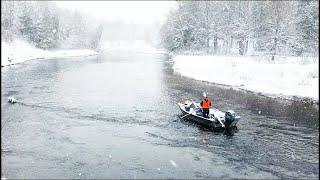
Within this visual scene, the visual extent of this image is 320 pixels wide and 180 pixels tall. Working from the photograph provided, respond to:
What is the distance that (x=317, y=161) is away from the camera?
1772 centimetres

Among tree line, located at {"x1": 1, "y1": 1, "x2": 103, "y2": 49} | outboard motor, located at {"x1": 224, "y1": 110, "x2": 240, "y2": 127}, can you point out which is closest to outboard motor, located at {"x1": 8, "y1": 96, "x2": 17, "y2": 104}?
outboard motor, located at {"x1": 224, "y1": 110, "x2": 240, "y2": 127}

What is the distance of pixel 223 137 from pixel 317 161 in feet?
17.2

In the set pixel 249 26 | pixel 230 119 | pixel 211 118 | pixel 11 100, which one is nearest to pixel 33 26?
pixel 249 26

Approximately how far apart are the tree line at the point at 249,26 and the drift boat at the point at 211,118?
3541 centimetres

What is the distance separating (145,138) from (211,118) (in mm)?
4470

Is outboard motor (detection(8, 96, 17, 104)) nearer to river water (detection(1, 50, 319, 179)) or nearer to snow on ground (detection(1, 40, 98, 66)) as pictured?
river water (detection(1, 50, 319, 179))

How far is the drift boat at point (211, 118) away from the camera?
879 inches

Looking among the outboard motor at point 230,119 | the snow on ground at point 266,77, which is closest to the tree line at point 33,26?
the snow on ground at point 266,77

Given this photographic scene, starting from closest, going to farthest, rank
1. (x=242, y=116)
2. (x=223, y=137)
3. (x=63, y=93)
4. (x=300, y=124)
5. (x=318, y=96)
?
(x=223, y=137) → (x=300, y=124) → (x=242, y=116) → (x=318, y=96) → (x=63, y=93)

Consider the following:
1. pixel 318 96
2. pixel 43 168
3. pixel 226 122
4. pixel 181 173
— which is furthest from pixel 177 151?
pixel 318 96

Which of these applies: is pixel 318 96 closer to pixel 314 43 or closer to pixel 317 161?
pixel 317 161

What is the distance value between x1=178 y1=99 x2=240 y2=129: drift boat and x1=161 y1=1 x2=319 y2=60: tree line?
35408 millimetres

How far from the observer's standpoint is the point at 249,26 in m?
67.8

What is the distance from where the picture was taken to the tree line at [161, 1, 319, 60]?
59.3m
